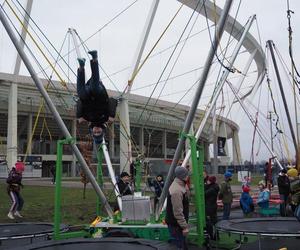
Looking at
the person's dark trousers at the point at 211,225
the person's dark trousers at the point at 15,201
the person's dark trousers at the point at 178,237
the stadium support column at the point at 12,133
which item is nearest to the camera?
the person's dark trousers at the point at 178,237

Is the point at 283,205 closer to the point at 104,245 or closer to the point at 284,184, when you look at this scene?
the point at 284,184

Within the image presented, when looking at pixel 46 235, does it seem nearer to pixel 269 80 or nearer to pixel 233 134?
pixel 269 80

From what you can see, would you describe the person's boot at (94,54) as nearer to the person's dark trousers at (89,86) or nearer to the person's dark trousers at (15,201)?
the person's dark trousers at (89,86)

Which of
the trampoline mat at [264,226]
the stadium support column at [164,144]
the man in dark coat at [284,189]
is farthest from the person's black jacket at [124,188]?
the stadium support column at [164,144]

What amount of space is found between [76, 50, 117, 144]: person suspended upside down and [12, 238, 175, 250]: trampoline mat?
176 centimetres

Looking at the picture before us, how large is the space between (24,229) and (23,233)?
60 centimetres

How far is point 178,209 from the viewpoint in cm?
541

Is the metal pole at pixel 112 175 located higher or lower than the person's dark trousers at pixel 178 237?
higher

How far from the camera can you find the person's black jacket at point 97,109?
6.50 m

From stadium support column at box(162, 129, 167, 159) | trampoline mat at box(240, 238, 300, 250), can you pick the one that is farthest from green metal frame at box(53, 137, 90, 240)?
stadium support column at box(162, 129, 167, 159)

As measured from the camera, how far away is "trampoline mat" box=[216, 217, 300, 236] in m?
6.99

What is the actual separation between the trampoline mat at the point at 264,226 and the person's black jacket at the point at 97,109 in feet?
9.23

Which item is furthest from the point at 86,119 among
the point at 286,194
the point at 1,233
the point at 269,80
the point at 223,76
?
the point at 269,80

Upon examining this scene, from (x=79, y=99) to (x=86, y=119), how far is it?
0.33 m
